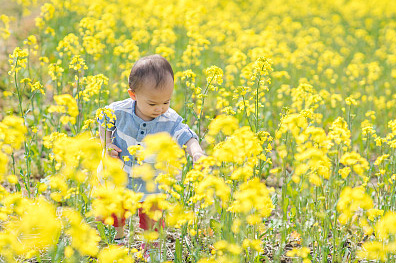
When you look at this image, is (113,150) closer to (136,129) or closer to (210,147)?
(136,129)

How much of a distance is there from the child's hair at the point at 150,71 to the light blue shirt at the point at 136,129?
25 centimetres

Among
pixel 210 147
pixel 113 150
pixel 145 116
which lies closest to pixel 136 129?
pixel 145 116

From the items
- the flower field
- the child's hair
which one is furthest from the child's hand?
the child's hair

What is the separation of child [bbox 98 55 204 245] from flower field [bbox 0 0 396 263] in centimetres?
15

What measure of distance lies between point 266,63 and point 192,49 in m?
1.68

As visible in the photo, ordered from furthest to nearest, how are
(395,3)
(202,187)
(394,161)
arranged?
(395,3) → (394,161) → (202,187)

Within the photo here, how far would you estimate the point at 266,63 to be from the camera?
333 cm

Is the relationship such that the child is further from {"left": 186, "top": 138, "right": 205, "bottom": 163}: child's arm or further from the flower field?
the flower field

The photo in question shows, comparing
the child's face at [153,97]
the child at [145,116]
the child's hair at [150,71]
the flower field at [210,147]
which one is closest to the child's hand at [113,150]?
the child at [145,116]

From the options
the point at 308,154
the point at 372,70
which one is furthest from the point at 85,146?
the point at 372,70

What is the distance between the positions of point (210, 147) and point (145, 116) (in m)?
0.82

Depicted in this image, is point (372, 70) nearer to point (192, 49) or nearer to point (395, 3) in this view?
point (192, 49)

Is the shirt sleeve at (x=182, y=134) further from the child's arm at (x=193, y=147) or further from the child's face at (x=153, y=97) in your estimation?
the child's face at (x=153, y=97)

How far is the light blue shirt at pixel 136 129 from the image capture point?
314cm
